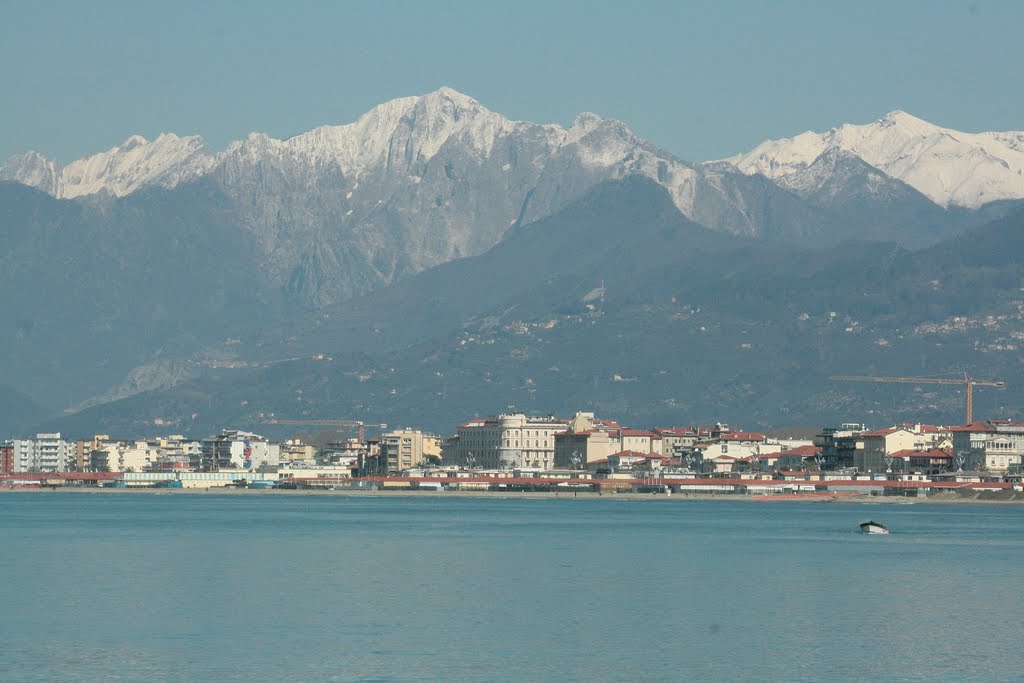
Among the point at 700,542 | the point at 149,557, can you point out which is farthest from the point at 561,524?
the point at 149,557

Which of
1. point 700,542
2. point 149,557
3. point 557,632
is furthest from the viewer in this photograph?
point 700,542


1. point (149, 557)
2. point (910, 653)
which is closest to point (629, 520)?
point (149, 557)

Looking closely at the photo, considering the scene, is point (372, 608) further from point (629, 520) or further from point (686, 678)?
point (629, 520)

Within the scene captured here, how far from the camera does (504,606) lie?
276 feet

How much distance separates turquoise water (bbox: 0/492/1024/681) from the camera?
67.6m

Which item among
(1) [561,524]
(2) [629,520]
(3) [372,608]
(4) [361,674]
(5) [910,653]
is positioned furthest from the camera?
(2) [629,520]

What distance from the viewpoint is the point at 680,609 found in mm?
83562

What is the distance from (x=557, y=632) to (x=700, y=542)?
182 ft

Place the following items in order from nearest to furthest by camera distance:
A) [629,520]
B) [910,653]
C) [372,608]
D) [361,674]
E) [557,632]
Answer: [361,674] → [910,653] → [557,632] → [372,608] → [629,520]

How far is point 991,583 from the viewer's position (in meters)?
97.0

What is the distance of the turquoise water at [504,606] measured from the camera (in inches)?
2662

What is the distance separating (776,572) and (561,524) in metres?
56.0

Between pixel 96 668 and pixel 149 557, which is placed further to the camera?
pixel 149 557

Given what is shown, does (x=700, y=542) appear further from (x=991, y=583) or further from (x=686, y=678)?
(x=686, y=678)
